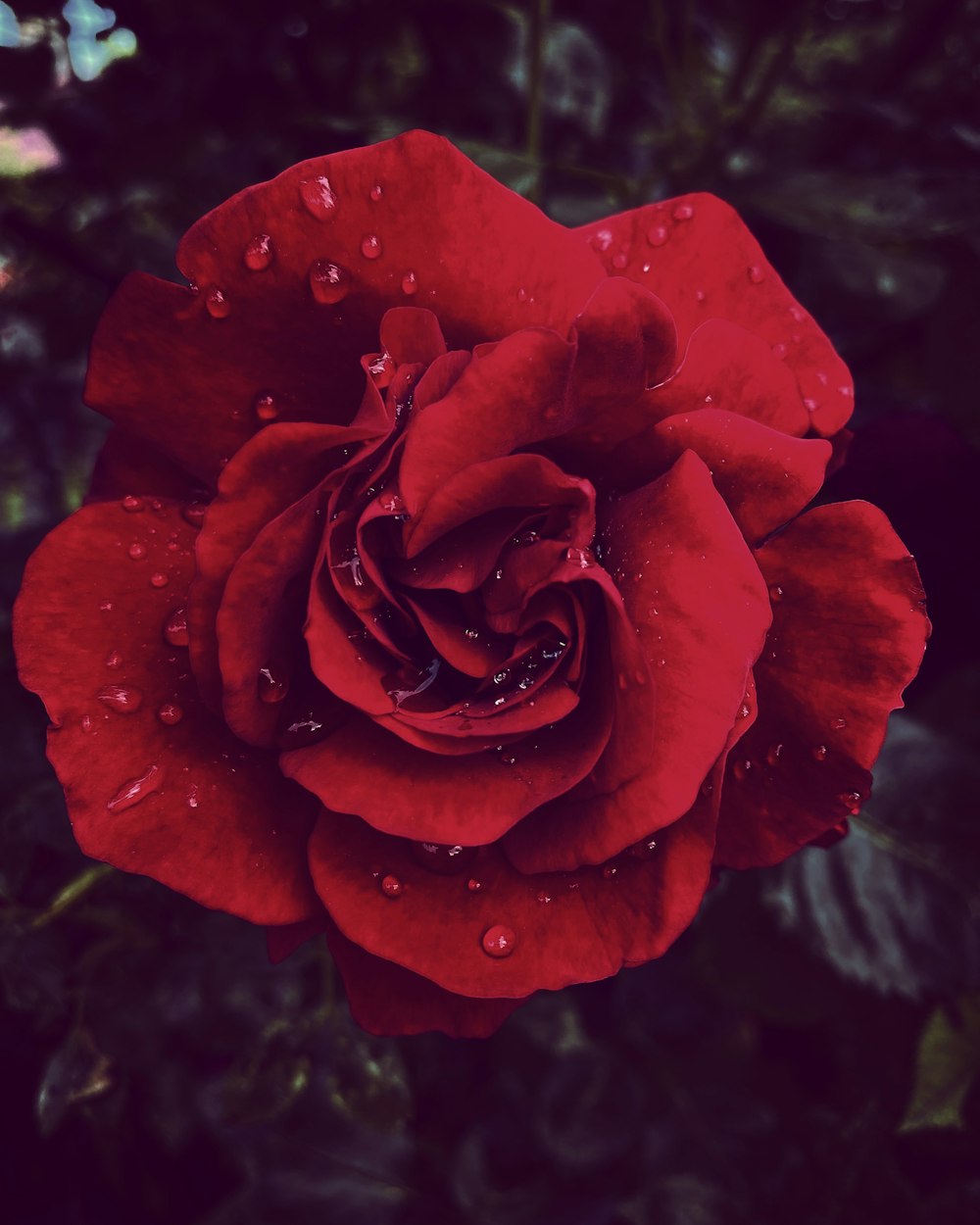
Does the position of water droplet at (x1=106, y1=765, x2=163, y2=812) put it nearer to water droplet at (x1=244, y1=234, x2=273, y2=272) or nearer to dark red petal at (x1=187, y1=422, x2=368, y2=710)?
dark red petal at (x1=187, y1=422, x2=368, y2=710)

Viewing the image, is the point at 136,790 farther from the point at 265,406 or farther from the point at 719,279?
the point at 719,279

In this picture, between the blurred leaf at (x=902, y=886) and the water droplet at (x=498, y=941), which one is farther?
the blurred leaf at (x=902, y=886)

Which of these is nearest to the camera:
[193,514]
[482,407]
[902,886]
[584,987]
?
[482,407]

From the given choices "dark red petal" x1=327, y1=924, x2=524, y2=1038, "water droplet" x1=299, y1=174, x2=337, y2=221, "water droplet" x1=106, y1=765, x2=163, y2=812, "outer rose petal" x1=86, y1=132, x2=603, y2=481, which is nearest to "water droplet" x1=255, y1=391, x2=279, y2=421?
"outer rose petal" x1=86, y1=132, x2=603, y2=481

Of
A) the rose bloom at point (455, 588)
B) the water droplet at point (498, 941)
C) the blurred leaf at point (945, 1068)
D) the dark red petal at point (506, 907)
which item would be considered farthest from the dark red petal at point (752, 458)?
the blurred leaf at point (945, 1068)

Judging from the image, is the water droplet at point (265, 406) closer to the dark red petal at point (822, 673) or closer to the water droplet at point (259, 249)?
the water droplet at point (259, 249)

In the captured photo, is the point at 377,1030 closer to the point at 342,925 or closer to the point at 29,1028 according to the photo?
the point at 342,925

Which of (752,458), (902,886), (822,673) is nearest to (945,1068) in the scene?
(902,886)
